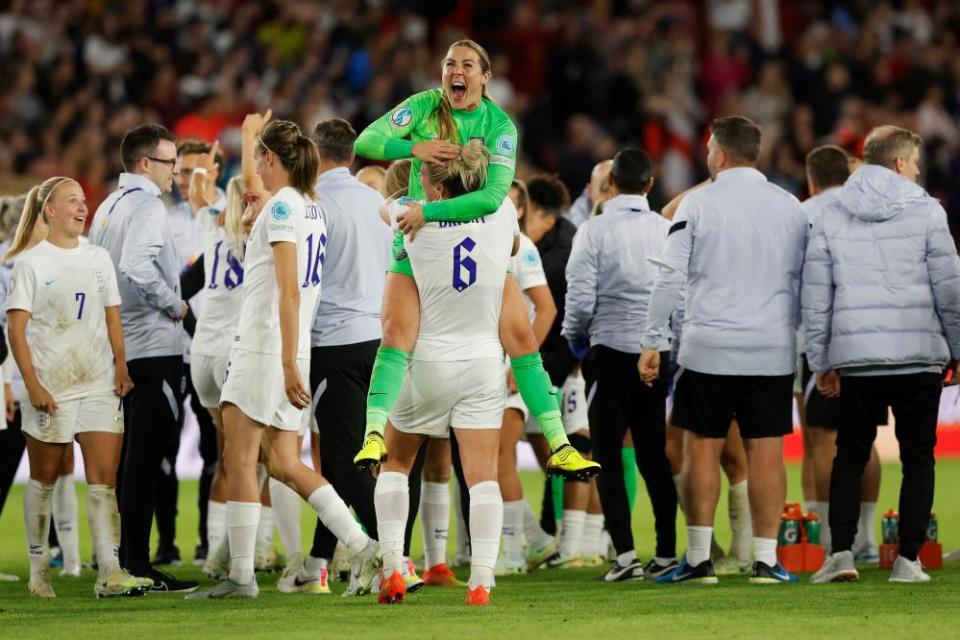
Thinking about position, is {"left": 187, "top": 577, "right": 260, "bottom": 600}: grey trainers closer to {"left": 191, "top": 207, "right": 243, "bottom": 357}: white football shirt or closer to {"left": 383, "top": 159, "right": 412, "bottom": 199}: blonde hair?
{"left": 191, "top": 207, "right": 243, "bottom": 357}: white football shirt

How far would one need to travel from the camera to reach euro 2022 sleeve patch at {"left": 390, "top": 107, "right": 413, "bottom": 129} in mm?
7715

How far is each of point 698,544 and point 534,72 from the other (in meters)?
13.3

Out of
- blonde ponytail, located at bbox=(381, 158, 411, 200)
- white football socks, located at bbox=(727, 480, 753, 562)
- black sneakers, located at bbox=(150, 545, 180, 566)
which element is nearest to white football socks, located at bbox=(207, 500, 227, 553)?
black sneakers, located at bbox=(150, 545, 180, 566)

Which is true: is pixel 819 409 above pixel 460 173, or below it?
below

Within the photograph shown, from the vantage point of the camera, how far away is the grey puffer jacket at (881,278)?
26.5ft

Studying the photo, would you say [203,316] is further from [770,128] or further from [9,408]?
[770,128]

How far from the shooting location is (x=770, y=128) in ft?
65.5

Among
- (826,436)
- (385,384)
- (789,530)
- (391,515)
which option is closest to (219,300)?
(385,384)

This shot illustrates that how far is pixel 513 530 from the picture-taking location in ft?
30.0

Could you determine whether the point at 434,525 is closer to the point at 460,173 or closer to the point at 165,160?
the point at 460,173

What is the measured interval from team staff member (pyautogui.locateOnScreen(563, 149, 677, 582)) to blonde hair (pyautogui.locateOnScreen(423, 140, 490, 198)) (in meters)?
1.88

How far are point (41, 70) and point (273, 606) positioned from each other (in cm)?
1234

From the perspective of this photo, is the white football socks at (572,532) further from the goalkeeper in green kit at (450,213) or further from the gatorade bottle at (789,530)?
the goalkeeper in green kit at (450,213)

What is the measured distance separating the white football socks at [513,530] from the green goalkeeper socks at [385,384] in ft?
6.94
